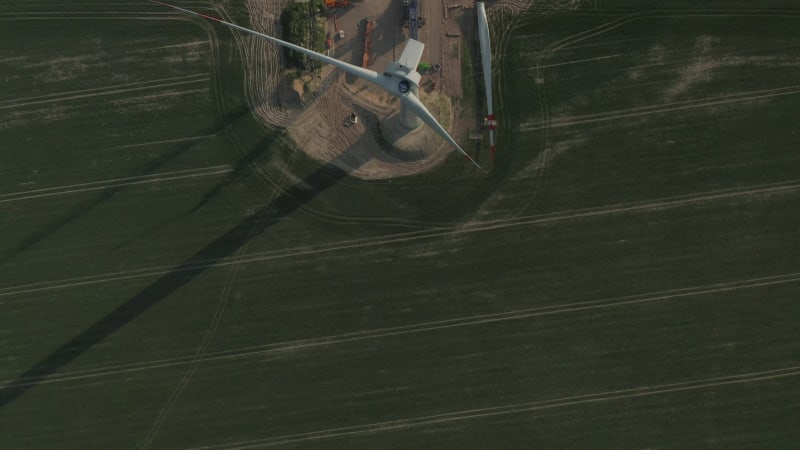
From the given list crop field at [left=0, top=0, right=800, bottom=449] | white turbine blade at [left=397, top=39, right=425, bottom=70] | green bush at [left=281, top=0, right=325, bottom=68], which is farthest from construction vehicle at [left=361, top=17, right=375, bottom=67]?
crop field at [left=0, top=0, right=800, bottom=449]

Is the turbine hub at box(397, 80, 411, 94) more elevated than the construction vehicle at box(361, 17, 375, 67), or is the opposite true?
the construction vehicle at box(361, 17, 375, 67)

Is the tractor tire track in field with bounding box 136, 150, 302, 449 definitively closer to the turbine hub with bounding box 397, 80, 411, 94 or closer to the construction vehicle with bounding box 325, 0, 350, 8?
the turbine hub with bounding box 397, 80, 411, 94

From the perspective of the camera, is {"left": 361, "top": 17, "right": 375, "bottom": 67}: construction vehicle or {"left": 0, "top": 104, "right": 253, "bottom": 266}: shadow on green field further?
{"left": 0, "top": 104, "right": 253, "bottom": 266}: shadow on green field

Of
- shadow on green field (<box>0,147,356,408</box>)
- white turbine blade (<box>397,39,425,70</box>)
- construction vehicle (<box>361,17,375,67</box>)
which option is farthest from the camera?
shadow on green field (<box>0,147,356,408</box>)

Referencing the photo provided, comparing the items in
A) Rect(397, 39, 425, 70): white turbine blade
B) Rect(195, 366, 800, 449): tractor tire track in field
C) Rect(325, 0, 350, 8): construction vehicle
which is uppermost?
Rect(325, 0, 350, 8): construction vehicle

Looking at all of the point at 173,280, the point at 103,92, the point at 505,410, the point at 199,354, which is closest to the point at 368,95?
the point at 103,92

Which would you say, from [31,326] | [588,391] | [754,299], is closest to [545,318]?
[588,391]

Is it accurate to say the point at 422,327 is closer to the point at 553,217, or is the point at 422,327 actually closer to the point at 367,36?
the point at 553,217
